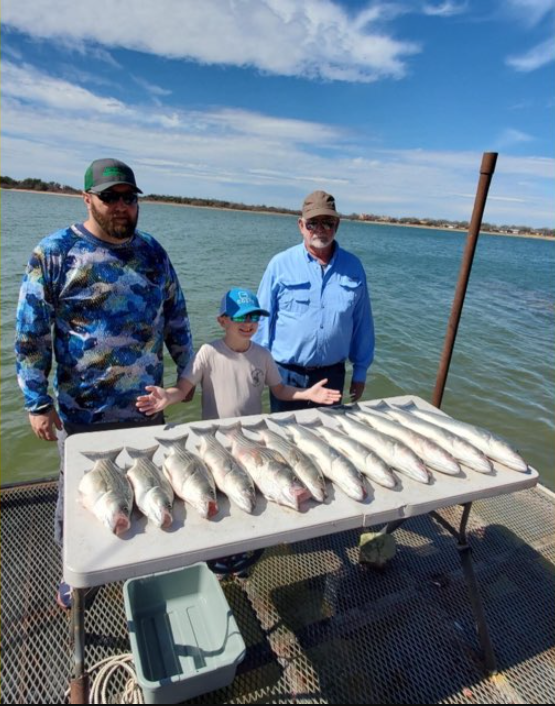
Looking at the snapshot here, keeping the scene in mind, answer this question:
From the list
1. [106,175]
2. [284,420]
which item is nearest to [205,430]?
[284,420]

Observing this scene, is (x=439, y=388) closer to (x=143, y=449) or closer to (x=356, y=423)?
(x=356, y=423)

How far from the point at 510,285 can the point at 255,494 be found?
99.7ft

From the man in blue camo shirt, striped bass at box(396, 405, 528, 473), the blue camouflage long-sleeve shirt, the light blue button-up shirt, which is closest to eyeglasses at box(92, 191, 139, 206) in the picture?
the man in blue camo shirt

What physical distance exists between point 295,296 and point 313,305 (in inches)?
7.3

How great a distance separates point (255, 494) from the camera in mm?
1992

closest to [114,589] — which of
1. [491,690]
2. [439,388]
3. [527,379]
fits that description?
[491,690]

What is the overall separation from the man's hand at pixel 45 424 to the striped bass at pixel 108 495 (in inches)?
32.8

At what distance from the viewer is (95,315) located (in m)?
2.60

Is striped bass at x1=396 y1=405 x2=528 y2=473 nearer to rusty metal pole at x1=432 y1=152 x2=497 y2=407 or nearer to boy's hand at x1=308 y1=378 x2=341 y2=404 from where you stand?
boy's hand at x1=308 y1=378 x2=341 y2=404

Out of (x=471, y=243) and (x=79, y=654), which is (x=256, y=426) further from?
(x=471, y=243)

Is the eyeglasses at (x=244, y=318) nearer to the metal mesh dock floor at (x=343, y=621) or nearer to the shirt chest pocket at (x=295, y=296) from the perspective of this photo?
the shirt chest pocket at (x=295, y=296)

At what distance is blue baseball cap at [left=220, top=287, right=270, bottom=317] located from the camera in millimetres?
2822

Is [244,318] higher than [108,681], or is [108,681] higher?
[244,318]

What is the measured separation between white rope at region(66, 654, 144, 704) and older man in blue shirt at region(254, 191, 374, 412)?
216 centimetres
